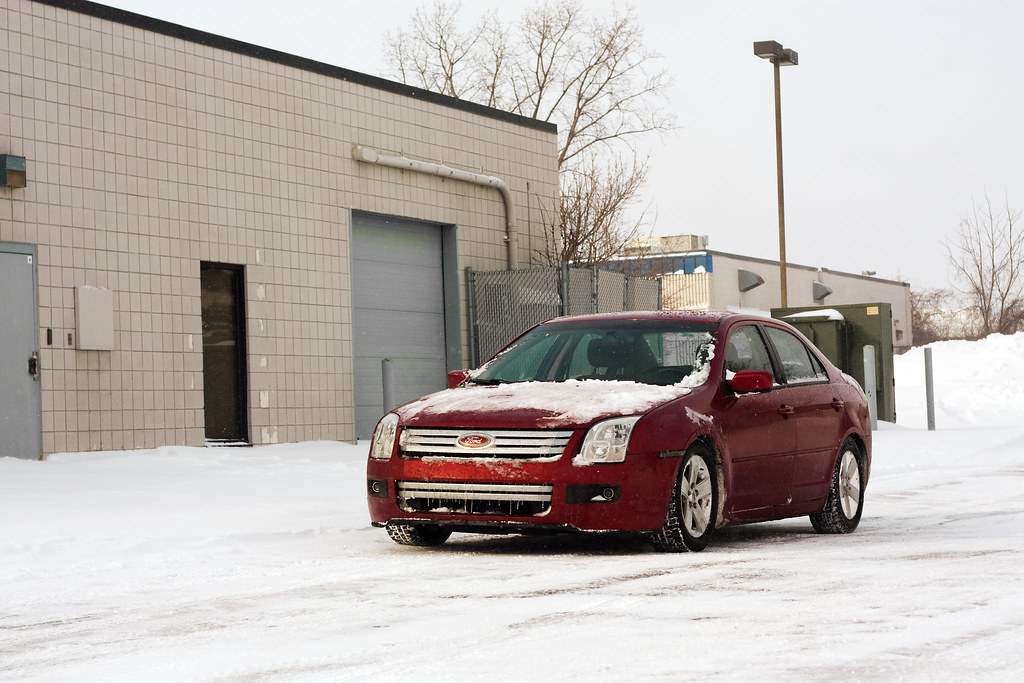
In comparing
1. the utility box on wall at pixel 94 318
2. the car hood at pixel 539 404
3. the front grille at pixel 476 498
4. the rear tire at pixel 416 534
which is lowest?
the rear tire at pixel 416 534

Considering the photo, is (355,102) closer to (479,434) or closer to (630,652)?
(479,434)

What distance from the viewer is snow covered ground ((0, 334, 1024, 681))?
5352mm

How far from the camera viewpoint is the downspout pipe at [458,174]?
2134cm

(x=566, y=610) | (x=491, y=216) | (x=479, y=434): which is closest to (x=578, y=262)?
(x=491, y=216)

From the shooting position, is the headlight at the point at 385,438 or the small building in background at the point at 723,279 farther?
the small building in background at the point at 723,279

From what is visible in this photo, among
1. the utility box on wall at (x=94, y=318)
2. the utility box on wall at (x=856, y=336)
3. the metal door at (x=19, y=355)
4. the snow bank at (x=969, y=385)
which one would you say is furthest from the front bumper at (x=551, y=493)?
the snow bank at (x=969, y=385)

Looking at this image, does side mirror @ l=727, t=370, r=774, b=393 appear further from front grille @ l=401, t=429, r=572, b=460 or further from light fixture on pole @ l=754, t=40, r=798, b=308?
light fixture on pole @ l=754, t=40, r=798, b=308

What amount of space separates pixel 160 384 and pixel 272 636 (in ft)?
39.9

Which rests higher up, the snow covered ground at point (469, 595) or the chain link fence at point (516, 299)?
the chain link fence at point (516, 299)

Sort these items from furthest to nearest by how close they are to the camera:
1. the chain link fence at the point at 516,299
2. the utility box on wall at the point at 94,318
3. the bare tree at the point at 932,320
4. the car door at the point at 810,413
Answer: the bare tree at the point at 932,320 → the chain link fence at the point at 516,299 → the utility box on wall at the point at 94,318 → the car door at the point at 810,413

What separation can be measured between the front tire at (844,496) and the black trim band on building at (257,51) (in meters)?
10.8

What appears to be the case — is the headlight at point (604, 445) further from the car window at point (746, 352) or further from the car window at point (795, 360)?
the car window at point (795, 360)

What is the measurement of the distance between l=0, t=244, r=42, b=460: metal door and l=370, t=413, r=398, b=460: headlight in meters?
8.14

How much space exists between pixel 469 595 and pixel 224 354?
1262 centimetres
